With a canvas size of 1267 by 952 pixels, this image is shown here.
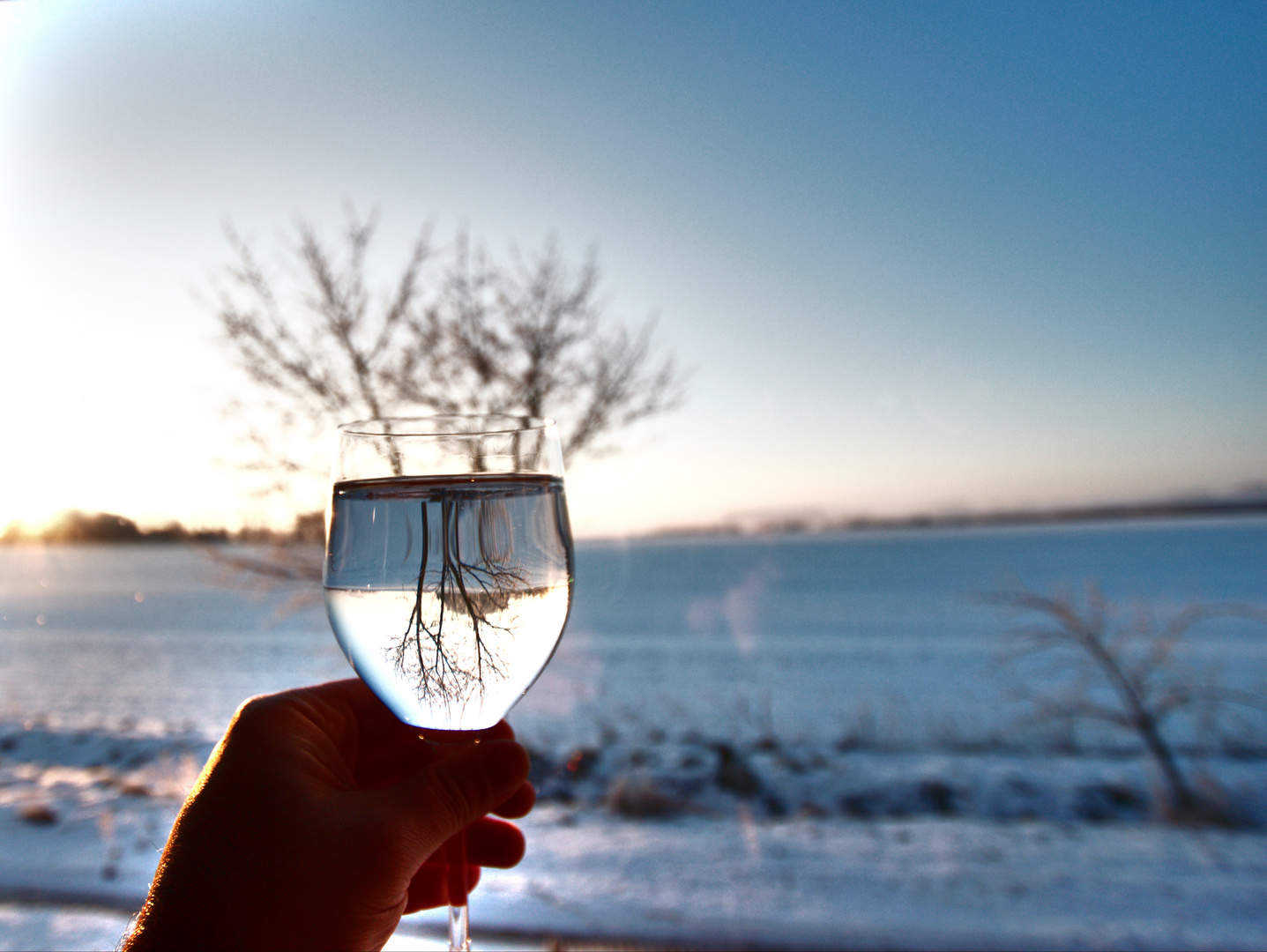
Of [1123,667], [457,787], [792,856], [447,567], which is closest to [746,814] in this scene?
[792,856]

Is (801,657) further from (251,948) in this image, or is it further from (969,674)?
(251,948)

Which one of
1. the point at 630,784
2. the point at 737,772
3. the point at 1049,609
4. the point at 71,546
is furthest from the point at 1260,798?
the point at 71,546

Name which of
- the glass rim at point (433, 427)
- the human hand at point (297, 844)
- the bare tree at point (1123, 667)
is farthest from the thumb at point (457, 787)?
the bare tree at point (1123, 667)

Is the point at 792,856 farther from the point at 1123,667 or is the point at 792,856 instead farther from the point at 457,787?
the point at 1123,667

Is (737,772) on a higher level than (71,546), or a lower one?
lower

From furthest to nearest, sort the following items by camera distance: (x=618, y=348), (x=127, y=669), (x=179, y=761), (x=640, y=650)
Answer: (x=640, y=650), (x=127, y=669), (x=618, y=348), (x=179, y=761)

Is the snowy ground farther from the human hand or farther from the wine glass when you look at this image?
the wine glass

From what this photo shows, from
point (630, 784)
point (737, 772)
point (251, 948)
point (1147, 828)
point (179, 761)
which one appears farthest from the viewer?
point (179, 761)
